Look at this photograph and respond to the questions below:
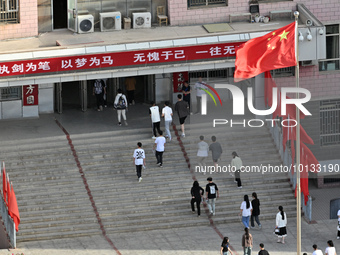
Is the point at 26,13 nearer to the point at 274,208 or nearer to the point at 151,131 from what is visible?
the point at 151,131

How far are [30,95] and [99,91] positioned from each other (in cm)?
282

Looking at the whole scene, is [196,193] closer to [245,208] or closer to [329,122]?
[245,208]

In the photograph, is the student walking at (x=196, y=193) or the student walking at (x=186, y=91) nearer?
the student walking at (x=196, y=193)

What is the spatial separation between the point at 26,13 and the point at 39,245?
9165mm

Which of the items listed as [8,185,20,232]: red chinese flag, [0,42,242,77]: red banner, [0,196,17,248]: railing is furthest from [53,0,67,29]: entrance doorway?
[8,185,20,232]: red chinese flag

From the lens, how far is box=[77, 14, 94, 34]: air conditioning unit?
47.8 meters

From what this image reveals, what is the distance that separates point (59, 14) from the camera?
4878cm

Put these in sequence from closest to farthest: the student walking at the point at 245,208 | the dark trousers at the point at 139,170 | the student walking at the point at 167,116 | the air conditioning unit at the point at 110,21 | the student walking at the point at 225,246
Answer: the student walking at the point at 225,246, the student walking at the point at 245,208, the dark trousers at the point at 139,170, the student walking at the point at 167,116, the air conditioning unit at the point at 110,21

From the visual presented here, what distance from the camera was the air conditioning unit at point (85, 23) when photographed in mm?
47844

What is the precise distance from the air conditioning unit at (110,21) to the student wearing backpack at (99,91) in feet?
9.54

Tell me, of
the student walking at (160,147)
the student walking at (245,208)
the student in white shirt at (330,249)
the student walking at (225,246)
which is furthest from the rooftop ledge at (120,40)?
the student in white shirt at (330,249)

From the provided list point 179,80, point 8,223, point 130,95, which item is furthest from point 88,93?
point 8,223

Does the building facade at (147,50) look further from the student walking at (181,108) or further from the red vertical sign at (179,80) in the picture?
the student walking at (181,108)

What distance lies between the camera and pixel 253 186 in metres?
46.9
